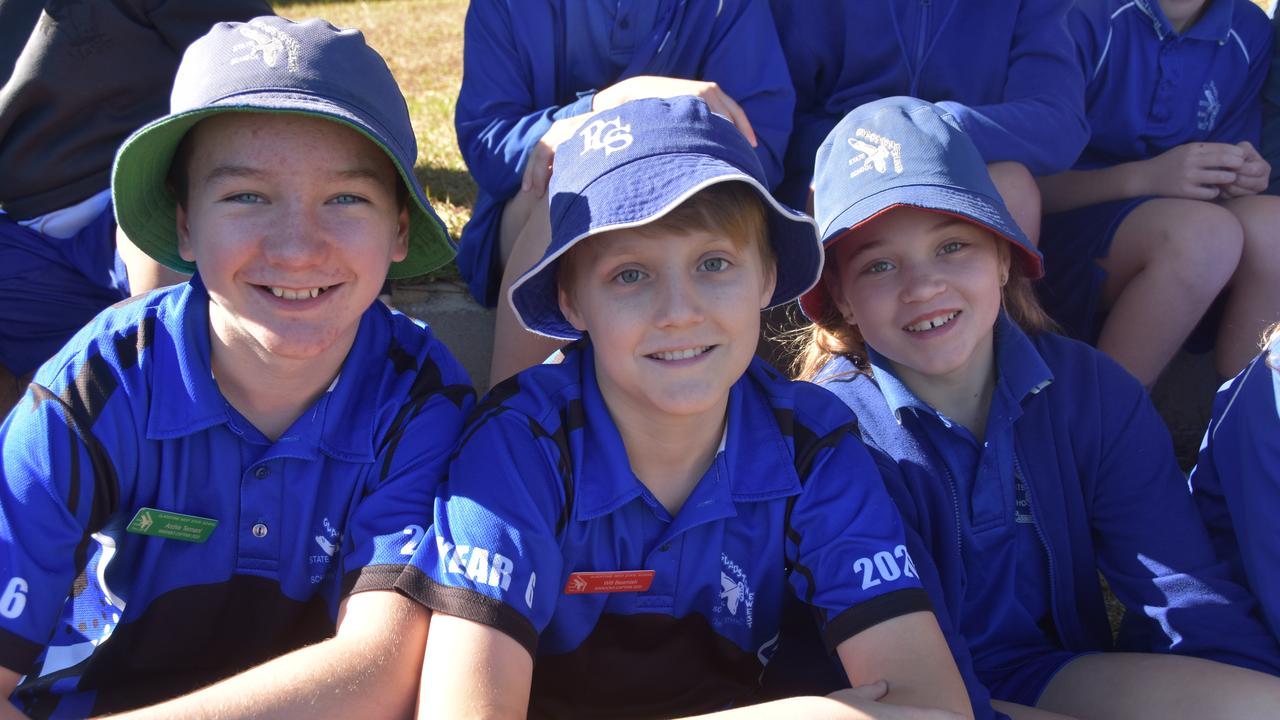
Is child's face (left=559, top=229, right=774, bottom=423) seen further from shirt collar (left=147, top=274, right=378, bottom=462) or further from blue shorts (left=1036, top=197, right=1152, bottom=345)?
blue shorts (left=1036, top=197, right=1152, bottom=345)

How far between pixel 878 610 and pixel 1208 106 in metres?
2.20

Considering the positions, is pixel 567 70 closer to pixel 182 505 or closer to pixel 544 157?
pixel 544 157

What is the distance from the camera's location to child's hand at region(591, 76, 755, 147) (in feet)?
8.55

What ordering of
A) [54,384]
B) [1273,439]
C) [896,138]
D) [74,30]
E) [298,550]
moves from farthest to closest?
[74,30]
[896,138]
[1273,439]
[298,550]
[54,384]

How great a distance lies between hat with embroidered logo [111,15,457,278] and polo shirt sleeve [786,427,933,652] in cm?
84

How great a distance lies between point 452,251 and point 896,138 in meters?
0.91

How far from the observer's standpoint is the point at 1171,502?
2367 mm

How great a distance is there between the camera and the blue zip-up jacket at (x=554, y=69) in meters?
2.90

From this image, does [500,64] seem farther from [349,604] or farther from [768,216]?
[349,604]

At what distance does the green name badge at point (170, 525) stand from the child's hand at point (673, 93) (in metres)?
1.21

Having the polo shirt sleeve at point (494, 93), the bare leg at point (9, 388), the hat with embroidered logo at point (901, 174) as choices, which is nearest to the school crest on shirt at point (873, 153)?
the hat with embroidered logo at point (901, 174)

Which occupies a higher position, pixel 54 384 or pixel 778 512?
pixel 54 384

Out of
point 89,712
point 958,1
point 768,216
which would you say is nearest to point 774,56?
point 958,1

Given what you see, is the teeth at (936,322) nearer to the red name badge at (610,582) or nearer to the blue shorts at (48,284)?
the red name badge at (610,582)
